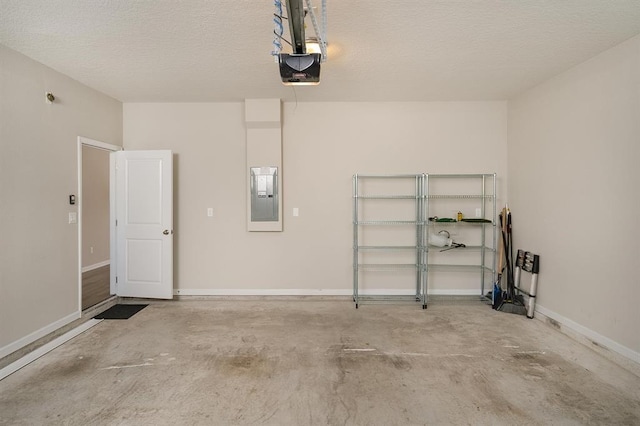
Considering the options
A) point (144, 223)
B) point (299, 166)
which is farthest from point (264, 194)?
point (144, 223)

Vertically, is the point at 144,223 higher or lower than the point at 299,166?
lower

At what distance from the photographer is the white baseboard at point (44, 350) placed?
2.41m

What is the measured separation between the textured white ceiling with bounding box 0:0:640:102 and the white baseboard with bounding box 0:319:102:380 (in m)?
2.64

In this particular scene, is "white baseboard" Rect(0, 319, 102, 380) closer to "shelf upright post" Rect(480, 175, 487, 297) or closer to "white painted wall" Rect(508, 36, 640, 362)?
"shelf upright post" Rect(480, 175, 487, 297)

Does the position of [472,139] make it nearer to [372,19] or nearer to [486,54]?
[486,54]

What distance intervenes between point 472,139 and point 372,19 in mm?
2527

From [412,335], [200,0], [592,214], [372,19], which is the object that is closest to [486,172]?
[592,214]

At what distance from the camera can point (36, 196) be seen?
286cm

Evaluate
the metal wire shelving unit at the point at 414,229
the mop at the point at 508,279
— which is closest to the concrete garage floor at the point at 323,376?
the mop at the point at 508,279

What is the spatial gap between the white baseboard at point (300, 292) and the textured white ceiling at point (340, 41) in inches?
101

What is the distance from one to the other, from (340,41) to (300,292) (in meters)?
3.01

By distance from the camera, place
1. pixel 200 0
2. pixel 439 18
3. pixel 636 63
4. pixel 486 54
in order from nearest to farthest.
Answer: pixel 200 0
pixel 439 18
pixel 636 63
pixel 486 54

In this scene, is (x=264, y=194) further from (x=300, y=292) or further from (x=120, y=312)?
(x=120, y=312)

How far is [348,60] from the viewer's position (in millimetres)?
2854
